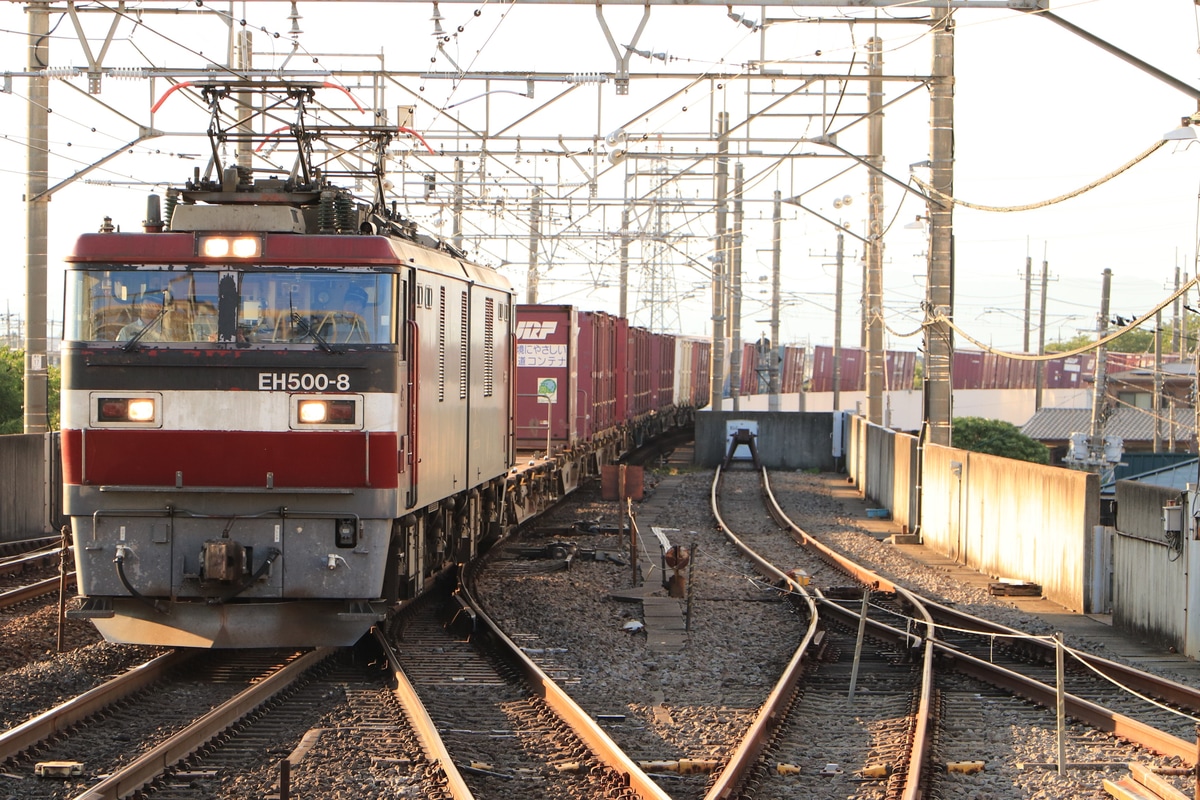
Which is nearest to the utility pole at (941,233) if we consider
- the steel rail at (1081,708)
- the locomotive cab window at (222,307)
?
the steel rail at (1081,708)

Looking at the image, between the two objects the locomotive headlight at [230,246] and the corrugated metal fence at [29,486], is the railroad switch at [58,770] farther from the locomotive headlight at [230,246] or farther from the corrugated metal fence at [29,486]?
the corrugated metal fence at [29,486]

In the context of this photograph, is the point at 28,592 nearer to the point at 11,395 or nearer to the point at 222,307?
the point at 222,307

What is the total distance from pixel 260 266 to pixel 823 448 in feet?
97.3

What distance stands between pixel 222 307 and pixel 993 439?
4394cm

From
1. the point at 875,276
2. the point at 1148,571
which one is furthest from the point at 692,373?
the point at 1148,571

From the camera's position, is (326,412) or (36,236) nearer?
(326,412)

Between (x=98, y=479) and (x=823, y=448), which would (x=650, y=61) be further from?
(x=823, y=448)

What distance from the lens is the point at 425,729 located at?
820 centimetres

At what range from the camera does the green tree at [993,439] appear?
50.2 meters

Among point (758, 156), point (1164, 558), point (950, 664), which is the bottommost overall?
point (950, 664)

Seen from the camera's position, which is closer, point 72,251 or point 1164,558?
point 72,251

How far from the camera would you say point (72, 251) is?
986cm

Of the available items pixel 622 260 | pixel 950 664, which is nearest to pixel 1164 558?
pixel 950 664

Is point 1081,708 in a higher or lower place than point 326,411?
lower
